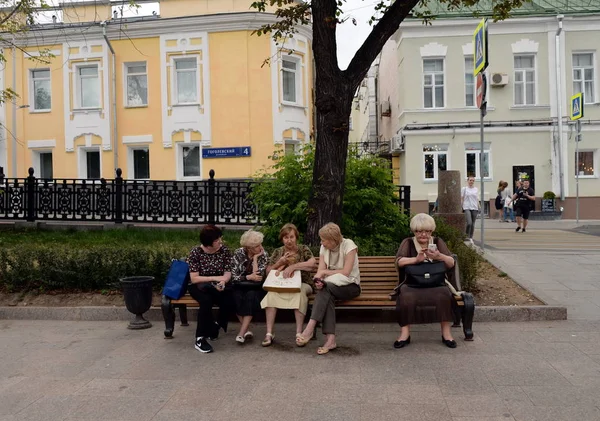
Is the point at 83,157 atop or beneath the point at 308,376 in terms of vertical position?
atop

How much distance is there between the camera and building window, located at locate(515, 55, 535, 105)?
89.6ft

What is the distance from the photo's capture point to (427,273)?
6.23 m

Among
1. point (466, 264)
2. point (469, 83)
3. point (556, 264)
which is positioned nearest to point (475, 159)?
point (469, 83)

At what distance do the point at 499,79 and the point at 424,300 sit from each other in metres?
23.2

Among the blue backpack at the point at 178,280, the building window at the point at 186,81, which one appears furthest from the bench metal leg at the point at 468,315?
the building window at the point at 186,81

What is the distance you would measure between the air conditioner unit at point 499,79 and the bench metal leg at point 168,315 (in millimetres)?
23784

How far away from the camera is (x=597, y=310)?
7598 millimetres

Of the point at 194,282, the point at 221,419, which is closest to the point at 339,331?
the point at 194,282

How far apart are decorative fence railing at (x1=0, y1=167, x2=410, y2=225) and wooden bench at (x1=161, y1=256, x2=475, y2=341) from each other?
700 cm

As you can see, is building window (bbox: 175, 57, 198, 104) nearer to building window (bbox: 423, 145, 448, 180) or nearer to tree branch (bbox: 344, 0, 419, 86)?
building window (bbox: 423, 145, 448, 180)

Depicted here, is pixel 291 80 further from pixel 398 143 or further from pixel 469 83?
pixel 469 83

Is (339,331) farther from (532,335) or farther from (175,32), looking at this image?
(175,32)

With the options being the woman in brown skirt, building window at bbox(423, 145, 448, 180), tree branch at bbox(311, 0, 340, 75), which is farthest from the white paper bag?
building window at bbox(423, 145, 448, 180)

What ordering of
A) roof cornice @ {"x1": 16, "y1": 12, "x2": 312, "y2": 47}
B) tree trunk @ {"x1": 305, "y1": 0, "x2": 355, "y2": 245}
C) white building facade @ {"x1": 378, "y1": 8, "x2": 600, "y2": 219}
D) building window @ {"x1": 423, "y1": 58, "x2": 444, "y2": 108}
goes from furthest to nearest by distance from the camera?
building window @ {"x1": 423, "y1": 58, "x2": 444, "y2": 108}
white building facade @ {"x1": 378, "y1": 8, "x2": 600, "y2": 219}
roof cornice @ {"x1": 16, "y1": 12, "x2": 312, "y2": 47}
tree trunk @ {"x1": 305, "y1": 0, "x2": 355, "y2": 245}
